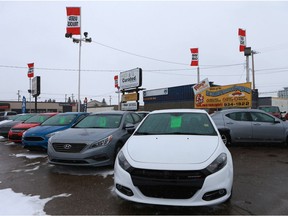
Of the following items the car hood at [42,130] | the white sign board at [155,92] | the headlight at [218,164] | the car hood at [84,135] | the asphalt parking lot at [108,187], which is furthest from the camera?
the white sign board at [155,92]

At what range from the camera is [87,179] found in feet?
15.7

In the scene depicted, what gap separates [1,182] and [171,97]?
31.2m

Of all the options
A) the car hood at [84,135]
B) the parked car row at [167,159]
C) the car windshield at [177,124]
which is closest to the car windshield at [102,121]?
the car hood at [84,135]

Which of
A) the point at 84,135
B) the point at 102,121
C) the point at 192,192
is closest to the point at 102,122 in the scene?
the point at 102,121

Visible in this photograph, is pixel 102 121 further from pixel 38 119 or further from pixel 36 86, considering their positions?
pixel 36 86

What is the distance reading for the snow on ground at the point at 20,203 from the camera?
3307 mm

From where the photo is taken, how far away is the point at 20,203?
142 inches

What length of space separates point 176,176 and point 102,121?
413 cm

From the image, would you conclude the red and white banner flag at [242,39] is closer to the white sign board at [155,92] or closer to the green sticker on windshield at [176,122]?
the green sticker on windshield at [176,122]

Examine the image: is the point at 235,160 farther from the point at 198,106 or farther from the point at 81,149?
the point at 198,106

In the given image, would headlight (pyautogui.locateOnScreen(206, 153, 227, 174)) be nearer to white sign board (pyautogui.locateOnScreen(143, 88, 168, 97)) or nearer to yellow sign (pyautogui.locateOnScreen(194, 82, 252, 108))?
yellow sign (pyautogui.locateOnScreen(194, 82, 252, 108))

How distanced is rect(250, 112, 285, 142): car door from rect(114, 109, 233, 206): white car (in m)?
5.33

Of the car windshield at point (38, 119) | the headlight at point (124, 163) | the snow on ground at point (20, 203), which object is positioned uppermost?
the car windshield at point (38, 119)

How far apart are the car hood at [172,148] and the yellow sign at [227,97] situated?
10.5 m
